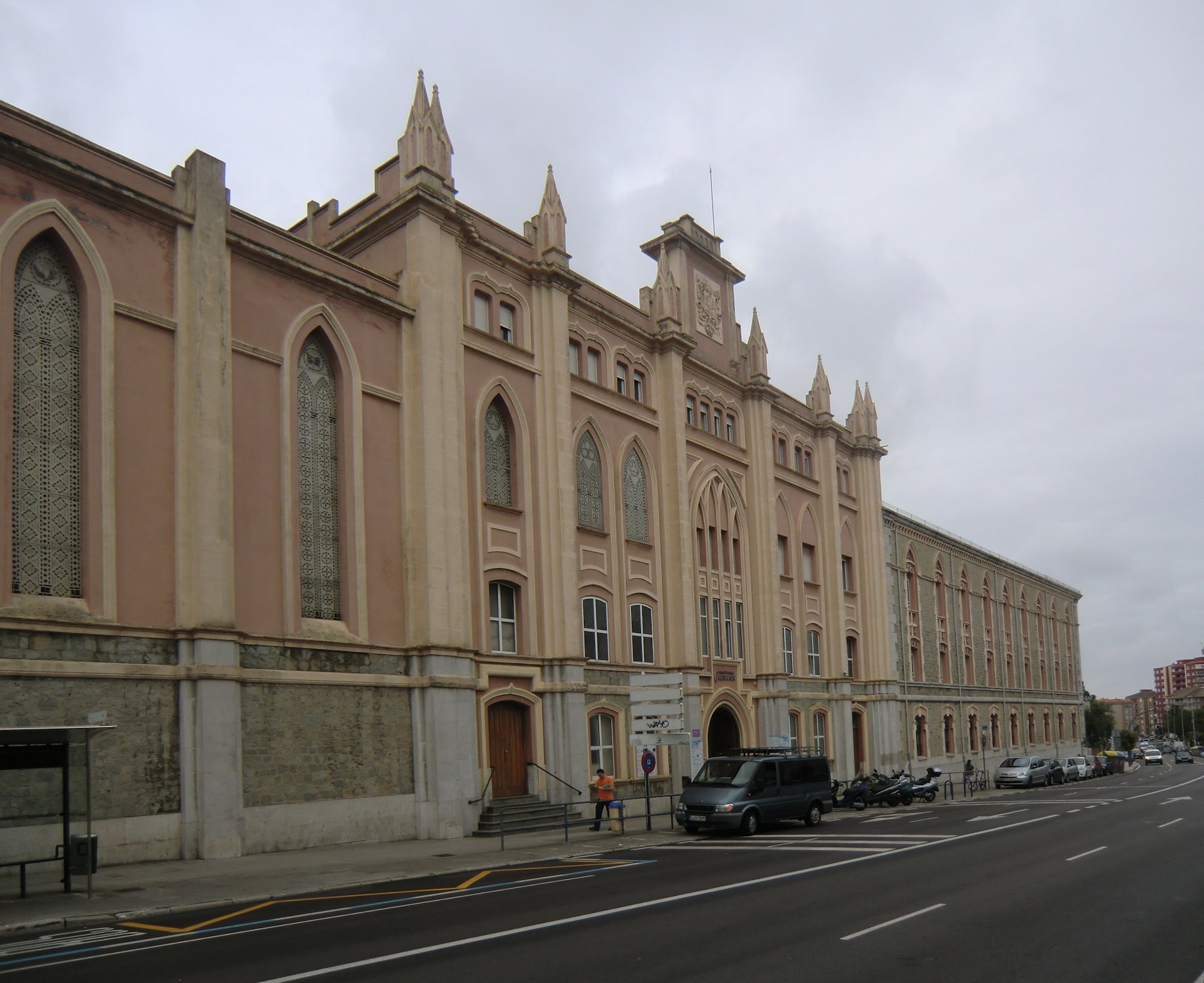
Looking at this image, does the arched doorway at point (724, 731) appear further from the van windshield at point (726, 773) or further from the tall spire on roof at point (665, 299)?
the tall spire on roof at point (665, 299)

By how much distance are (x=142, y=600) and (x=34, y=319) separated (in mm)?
5382

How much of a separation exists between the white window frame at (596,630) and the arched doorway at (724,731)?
25.6ft

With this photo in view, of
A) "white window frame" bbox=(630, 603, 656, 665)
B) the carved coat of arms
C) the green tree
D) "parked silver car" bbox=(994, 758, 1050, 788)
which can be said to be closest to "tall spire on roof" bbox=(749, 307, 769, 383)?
the carved coat of arms

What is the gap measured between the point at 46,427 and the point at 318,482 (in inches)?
245

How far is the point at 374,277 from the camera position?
2567cm

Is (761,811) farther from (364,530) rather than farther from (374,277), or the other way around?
(374,277)

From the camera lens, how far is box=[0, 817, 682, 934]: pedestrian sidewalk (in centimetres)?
1382

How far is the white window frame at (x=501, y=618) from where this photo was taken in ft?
90.3

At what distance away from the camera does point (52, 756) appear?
1603 centimetres

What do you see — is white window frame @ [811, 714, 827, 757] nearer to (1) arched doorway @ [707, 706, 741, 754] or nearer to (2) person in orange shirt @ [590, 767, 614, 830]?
→ (1) arched doorway @ [707, 706, 741, 754]

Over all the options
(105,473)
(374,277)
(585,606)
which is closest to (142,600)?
(105,473)

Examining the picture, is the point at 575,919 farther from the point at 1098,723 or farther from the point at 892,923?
the point at 1098,723

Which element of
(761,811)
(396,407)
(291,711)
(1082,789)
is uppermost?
(396,407)

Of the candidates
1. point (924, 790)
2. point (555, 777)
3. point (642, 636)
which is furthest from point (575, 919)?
point (924, 790)
